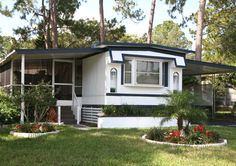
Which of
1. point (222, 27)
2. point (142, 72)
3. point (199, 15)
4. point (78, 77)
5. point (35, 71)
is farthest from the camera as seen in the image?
point (222, 27)

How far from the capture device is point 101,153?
28.0 feet

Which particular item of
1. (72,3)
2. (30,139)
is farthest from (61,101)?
(72,3)

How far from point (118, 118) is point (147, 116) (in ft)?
4.53

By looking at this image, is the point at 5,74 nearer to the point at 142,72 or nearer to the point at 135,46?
the point at 135,46

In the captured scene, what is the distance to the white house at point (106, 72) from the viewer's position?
15.9 m

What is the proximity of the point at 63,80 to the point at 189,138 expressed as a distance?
384 inches

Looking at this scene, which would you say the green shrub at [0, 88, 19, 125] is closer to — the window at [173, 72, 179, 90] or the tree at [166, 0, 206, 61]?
the window at [173, 72, 179, 90]

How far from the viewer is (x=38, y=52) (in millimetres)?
15031

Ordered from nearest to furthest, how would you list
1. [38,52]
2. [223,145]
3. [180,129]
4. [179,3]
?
[223,145] → [180,129] → [38,52] → [179,3]

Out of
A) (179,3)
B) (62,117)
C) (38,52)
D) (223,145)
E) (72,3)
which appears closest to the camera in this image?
(223,145)

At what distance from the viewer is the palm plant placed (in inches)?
Answer: 414

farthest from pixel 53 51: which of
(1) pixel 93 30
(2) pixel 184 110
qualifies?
(1) pixel 93 30

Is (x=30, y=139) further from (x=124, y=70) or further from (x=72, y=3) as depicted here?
(x=72, y=3)

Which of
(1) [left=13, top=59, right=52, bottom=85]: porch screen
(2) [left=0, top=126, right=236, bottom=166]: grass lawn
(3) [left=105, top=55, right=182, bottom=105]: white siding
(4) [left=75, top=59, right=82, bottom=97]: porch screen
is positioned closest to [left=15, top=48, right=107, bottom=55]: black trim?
(3) [left=105, top=55, right=182, bottom=105]: white siding
